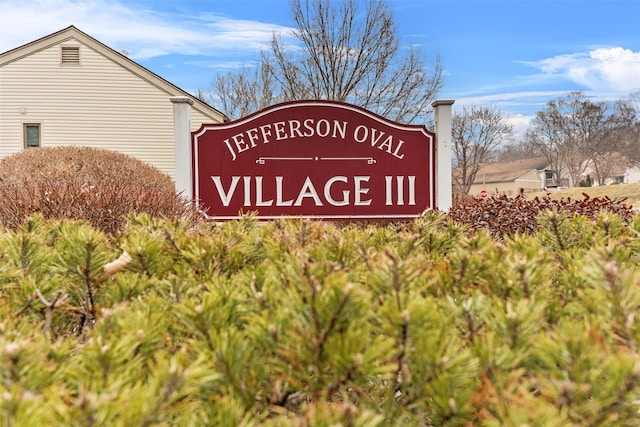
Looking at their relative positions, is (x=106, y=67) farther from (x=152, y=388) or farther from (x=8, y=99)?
(x=152, y=388)

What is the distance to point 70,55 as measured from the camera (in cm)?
2083

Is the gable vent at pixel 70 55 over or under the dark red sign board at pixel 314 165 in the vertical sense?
over

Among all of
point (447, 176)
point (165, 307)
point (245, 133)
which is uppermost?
point (245, 133)

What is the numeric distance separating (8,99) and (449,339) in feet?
78.4

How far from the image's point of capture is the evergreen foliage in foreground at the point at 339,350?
2.86 ft

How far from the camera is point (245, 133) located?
6637mm

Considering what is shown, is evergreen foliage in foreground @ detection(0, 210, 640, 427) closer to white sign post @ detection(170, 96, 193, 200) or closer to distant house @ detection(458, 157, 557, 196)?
white sign post @ detection(170, 96, 193, 200)

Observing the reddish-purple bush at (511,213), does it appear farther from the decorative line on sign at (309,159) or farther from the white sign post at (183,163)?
the white sign post at (183,163)

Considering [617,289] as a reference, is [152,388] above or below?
below

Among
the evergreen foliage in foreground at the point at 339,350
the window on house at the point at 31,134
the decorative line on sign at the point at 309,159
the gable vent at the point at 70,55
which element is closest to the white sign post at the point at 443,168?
the decorative line on sign at the point at 309,159

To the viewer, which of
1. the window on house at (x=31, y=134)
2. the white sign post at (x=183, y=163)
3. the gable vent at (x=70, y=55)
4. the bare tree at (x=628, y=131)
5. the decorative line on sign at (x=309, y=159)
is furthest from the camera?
the bare tree at (x=628, y=131)

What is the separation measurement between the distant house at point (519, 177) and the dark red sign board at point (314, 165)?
70.7 m

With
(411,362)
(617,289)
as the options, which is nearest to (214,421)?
(411,362)

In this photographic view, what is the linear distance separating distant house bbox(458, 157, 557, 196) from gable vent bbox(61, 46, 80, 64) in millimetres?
62082
